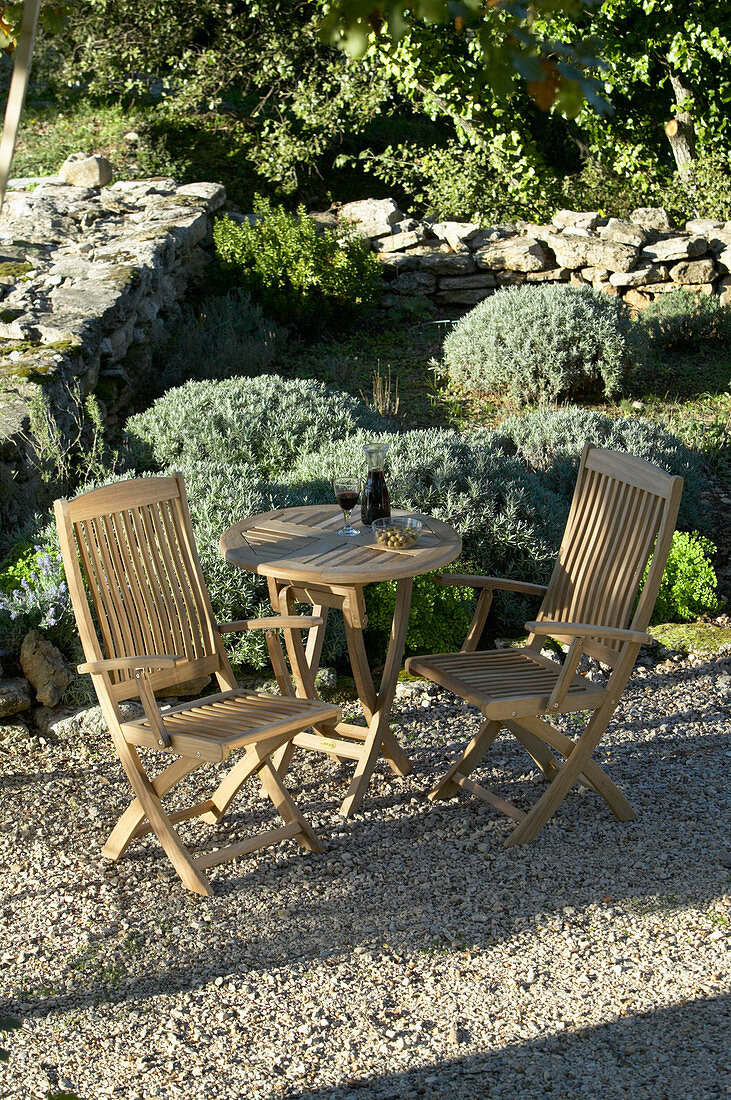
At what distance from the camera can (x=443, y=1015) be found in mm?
2633

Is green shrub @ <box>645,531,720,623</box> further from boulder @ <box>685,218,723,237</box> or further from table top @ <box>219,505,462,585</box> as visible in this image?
boulder @ <box>685,218,723,237</box>

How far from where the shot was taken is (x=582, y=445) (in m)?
5.93

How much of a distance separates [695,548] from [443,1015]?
10.7ft

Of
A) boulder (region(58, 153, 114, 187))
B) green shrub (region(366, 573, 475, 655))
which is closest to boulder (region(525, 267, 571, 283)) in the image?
boulder (region(58, 153, 114, 187))

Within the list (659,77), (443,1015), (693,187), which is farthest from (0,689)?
(659,77)

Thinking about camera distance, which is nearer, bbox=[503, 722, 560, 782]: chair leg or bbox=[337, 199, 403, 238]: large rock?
bbox=[503, 722, 560, 782]: chair leg

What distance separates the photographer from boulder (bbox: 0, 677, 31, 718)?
4227 mm

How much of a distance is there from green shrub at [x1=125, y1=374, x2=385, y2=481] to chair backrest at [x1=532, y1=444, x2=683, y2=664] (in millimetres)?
2234

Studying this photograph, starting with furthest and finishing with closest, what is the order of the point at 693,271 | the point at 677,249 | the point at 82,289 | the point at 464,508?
the point at 693,271 → the point at 677,249 → the point at 82,289 → the point at 464,508

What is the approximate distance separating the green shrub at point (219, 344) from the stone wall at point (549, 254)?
212 centimetres

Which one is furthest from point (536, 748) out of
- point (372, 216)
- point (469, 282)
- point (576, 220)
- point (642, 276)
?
point (372, 216)

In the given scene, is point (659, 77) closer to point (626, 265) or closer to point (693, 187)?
point (693, 187)

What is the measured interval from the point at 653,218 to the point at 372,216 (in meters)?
3.06

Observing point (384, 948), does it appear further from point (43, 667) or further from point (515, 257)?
point (515, 257)
